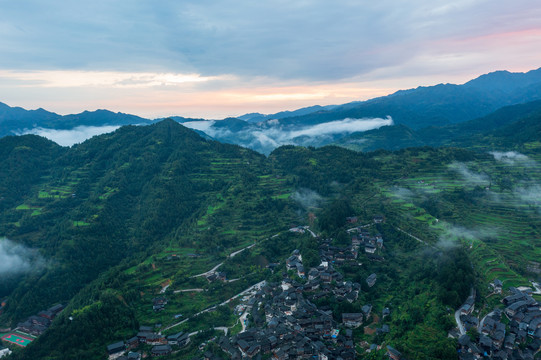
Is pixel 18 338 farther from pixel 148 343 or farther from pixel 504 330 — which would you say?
pixel 504 330

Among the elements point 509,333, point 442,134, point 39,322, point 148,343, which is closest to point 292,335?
point 148,343

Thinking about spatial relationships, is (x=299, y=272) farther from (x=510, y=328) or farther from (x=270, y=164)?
(x=270, y=164)

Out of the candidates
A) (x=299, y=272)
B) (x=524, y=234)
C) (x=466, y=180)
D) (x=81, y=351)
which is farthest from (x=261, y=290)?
(x=466, y=180)

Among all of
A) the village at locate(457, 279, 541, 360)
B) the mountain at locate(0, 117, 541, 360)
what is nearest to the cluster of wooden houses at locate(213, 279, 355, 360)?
the mountain at locate(0, 117, 541, 360)

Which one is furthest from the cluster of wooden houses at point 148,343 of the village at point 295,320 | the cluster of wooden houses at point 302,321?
the cluster of wooden houses at point 302,321

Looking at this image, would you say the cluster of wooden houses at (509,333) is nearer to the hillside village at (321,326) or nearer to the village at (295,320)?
the hillside village at (321,326)

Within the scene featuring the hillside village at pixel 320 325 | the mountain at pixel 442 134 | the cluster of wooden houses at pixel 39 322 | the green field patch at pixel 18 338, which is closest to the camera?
the hillside village at pixel 320 325
